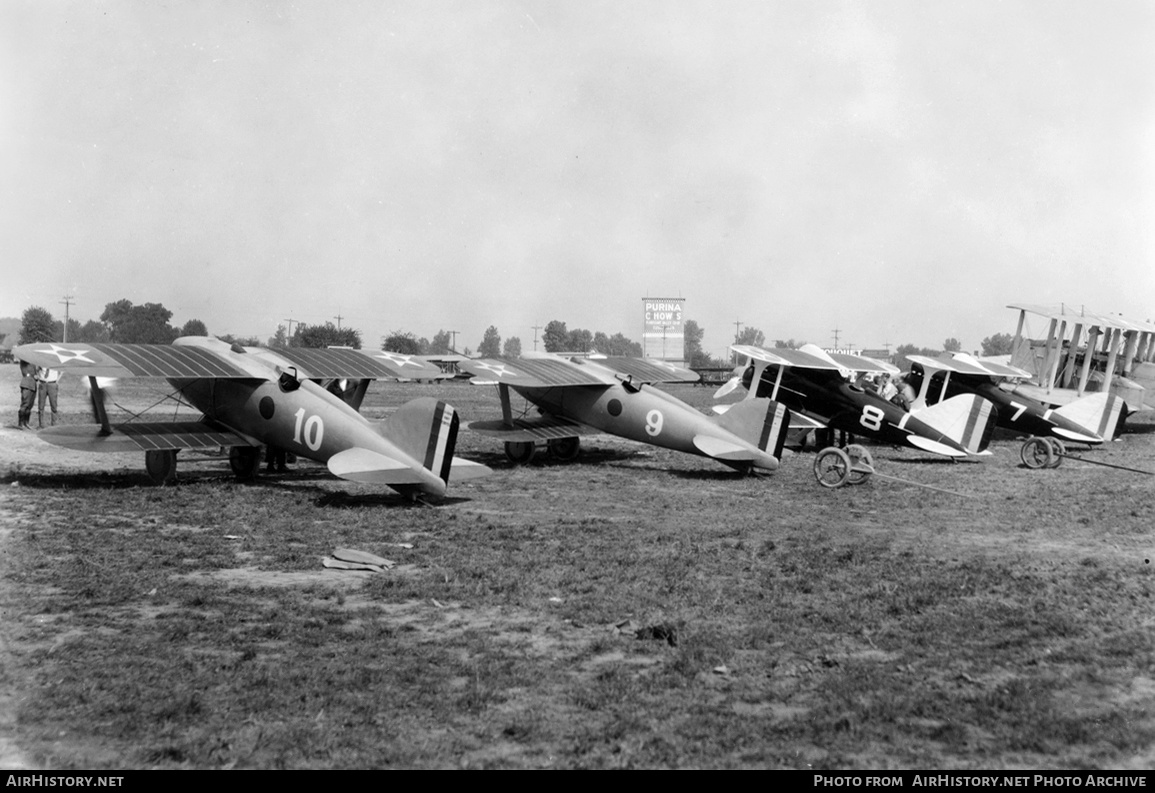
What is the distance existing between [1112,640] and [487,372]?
40.0 feet

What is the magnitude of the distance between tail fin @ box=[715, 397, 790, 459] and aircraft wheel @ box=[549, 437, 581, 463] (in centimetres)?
341

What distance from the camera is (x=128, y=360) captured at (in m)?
12.9

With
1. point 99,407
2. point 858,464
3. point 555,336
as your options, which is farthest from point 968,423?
point 555,336

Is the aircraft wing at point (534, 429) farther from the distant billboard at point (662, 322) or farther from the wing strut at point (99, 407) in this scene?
the distant billboard at point (662, 322)

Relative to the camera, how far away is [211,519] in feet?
35.3

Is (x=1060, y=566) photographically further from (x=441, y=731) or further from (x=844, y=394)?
(x=844, y=394)

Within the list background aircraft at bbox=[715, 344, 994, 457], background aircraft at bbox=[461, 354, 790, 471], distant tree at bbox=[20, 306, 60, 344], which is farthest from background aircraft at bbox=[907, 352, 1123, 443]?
distant tree at bbox=[20, 306, 60, 344]

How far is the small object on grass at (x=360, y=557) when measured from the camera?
864 cm

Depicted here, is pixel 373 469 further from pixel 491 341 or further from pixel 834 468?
pixel 491 341

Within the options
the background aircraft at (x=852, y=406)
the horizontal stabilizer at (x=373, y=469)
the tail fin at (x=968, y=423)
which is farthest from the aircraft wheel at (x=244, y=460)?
the tail fin at (x=968, y=423)

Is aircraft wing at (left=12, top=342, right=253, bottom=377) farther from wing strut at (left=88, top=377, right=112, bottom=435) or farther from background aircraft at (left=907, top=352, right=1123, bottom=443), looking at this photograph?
background aircraft at (left=907, top=352, right=1123, bottom=443)

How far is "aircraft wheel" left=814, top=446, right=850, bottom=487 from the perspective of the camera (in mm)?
14992
